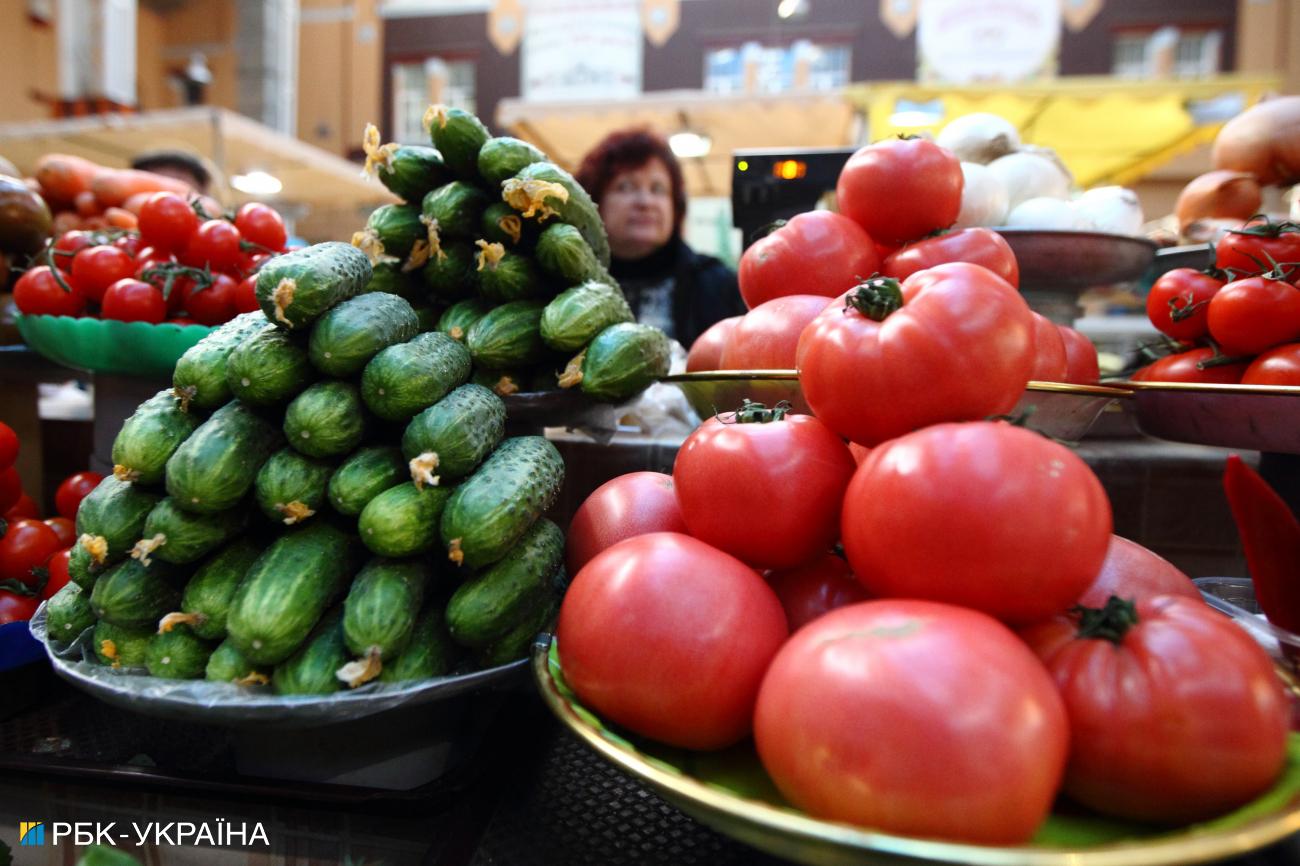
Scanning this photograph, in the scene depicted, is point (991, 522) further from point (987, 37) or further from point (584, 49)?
point (584, 49)

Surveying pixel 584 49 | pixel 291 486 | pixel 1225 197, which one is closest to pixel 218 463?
pixel 291 486

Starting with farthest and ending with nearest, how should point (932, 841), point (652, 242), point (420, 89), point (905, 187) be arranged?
point (420, 89) → point (652, 242) → point (905, 187) → point (932, 841)

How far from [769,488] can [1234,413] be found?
726 millimetres

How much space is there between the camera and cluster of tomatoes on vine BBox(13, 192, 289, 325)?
1421 millimetres

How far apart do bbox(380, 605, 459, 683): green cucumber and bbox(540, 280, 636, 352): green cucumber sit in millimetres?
472

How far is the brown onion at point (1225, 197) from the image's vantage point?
196 centimetres

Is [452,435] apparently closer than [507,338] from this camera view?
Yes

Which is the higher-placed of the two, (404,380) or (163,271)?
(163,271)

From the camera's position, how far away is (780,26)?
9.31 m

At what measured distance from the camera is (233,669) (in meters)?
0.84

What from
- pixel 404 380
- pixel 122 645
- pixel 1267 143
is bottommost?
pixel 122 645

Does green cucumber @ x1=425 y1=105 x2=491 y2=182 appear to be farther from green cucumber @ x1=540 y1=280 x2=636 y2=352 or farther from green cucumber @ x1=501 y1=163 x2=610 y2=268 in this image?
green cucumber @ x1=540 y1=280 x2=636 y2=352

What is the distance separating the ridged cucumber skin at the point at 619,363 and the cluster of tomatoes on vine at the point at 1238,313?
879 mm

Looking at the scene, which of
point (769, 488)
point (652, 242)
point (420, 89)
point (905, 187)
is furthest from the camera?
point (420, 89)
